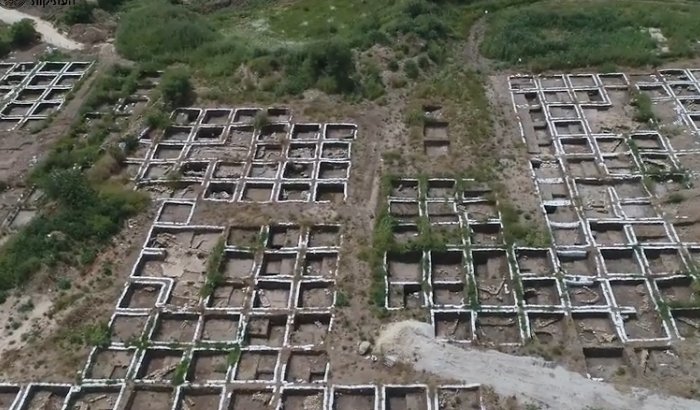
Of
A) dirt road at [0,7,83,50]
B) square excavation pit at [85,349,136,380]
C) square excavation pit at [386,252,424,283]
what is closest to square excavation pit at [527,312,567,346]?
square excavation pit at [386,252,424,283]

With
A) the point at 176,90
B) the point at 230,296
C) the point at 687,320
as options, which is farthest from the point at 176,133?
the point at 687,320

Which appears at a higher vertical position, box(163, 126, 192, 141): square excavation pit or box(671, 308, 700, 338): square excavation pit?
box(671, 308, 700, 338): square excavation pit

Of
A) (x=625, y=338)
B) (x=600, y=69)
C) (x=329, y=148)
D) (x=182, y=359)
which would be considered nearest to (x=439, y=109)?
(x=329, y=148)

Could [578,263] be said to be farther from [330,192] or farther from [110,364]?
[110,364]

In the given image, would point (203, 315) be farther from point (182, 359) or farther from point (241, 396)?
point (241, 396)

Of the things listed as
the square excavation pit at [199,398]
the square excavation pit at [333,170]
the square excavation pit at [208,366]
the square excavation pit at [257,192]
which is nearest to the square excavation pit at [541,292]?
the square excavation pit at [333,170]

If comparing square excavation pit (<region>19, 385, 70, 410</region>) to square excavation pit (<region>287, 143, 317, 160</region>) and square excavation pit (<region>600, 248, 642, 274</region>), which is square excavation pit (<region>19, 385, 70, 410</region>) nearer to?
square excavation pit (<region>287, 143, 317, 160</region>)
